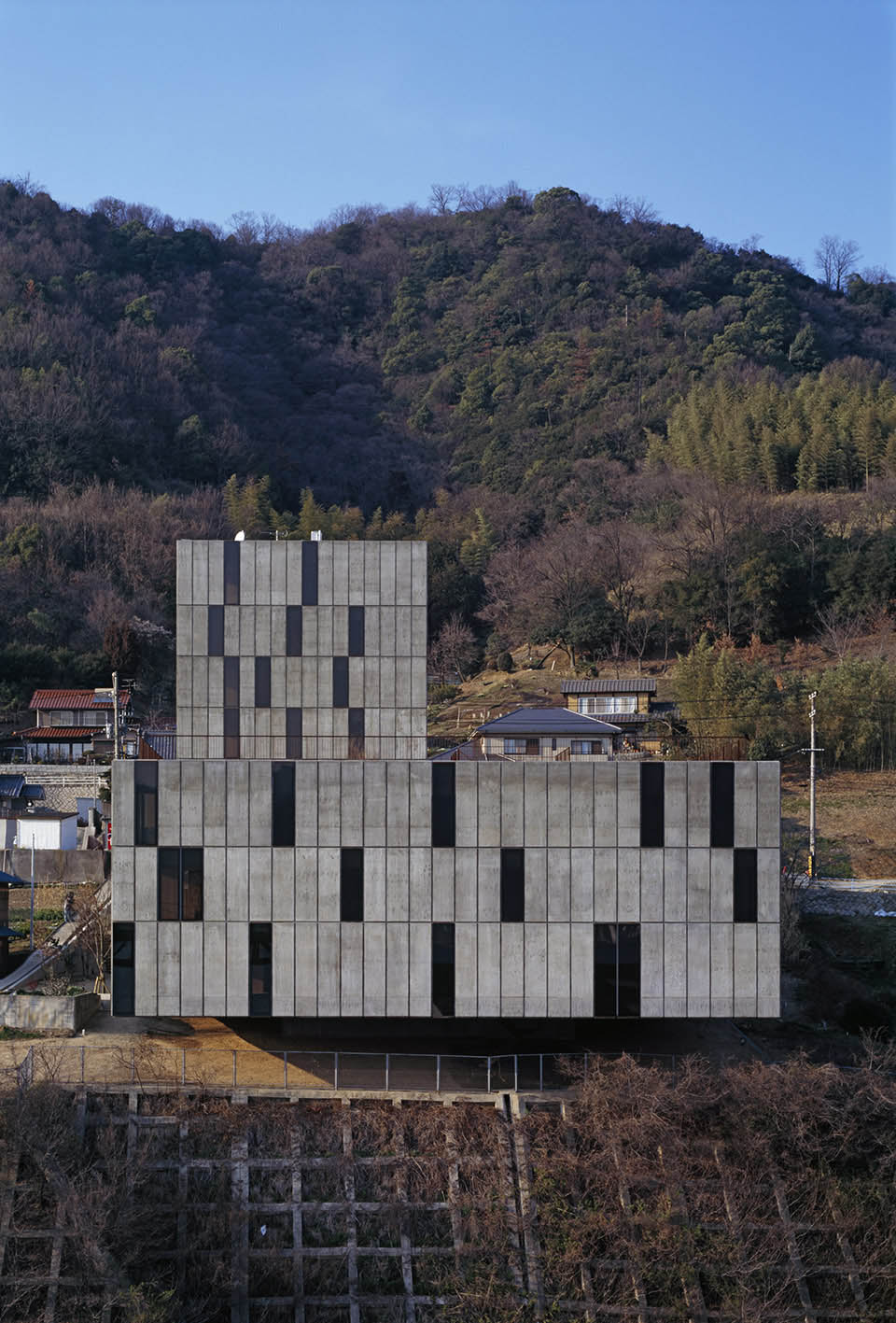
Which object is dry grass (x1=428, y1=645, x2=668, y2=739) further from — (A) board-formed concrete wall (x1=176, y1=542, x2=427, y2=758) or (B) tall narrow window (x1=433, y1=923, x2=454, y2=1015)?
(B) tall narrow window (x1=433, y1=923, x2=454, y2=1015)

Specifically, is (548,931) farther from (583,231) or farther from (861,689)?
(583,231)

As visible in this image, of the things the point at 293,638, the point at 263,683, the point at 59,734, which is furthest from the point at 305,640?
the point at 59,734

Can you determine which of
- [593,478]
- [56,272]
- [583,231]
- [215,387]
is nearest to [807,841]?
[593,478]

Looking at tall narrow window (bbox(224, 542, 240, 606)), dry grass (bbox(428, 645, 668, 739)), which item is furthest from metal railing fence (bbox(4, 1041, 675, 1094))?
dry grass (bbox(428, 645, 668, 739))

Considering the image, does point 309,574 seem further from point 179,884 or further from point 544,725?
point 544,725

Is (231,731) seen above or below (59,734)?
above

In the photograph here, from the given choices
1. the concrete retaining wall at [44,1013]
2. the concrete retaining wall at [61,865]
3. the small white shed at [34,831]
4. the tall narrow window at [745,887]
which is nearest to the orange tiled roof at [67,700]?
the small white shed at [34,831]

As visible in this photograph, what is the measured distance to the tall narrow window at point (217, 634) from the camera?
38219mm

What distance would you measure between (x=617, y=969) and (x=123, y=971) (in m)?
10.9

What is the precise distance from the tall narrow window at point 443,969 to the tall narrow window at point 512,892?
1.26 metres

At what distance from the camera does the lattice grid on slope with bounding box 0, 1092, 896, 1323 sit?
2456 centimetres

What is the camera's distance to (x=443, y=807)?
2897 cm

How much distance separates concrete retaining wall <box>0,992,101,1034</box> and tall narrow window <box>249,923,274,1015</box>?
5.16 m

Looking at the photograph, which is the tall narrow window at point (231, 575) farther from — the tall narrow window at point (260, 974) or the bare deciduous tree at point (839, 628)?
the bare deciduous tree at point (839, 628)
